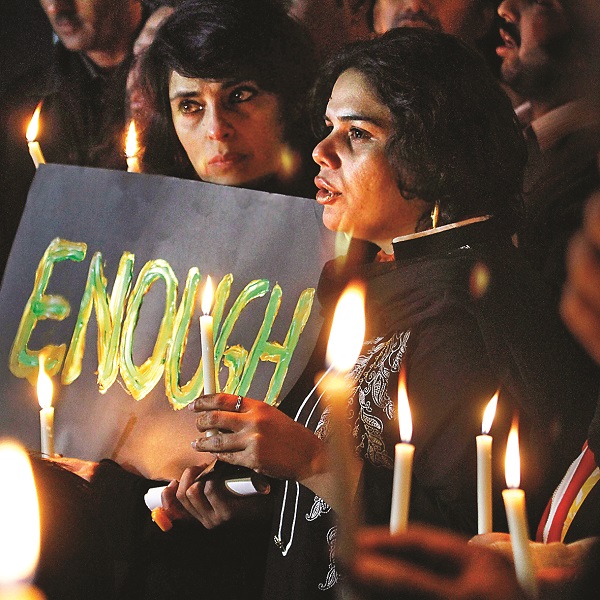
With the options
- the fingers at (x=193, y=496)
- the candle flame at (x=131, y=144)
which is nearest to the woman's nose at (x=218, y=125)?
the candle flame at (x=131, y=144)

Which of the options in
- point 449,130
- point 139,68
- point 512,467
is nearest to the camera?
point 512,467

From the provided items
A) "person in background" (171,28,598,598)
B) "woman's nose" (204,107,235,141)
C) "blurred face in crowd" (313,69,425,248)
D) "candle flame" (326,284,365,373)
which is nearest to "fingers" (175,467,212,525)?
"person in background" (171,28,598,598)

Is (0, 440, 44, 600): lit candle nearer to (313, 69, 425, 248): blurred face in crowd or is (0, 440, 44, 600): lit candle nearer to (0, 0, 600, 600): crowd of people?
(0, 0, 600, 600): crowd of people

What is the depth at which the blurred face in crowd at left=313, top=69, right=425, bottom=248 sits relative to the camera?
54.8 inches

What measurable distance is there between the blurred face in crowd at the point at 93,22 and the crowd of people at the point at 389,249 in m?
0.08

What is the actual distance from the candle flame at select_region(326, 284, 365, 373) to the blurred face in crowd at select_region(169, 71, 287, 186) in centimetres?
88

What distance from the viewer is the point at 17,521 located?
0.58 m

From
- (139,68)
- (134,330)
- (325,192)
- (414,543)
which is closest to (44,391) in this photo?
(134,330)

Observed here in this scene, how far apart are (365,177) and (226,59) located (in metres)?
0.43

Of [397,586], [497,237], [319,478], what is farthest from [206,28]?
[397,586]

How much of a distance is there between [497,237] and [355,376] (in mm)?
286

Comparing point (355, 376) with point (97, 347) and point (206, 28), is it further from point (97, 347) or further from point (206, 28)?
point (206, 28)

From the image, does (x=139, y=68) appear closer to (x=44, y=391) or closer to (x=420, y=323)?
(x=44, y=391)

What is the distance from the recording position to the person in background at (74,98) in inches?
75.0
